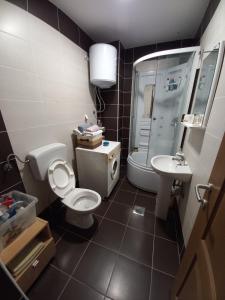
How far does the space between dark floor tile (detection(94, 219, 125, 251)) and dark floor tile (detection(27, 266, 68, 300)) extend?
429mm

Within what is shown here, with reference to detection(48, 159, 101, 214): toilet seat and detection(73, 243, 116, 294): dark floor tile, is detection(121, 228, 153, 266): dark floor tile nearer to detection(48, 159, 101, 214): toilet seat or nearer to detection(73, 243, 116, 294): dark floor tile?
detection(73, 243, 116, 294): dark floor tile

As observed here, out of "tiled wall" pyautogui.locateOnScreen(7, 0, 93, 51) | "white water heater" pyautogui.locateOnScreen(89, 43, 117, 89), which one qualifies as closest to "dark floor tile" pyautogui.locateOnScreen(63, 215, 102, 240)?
"white water heater" pyautogui.locateOnScreen(89, 43, 117, 89)

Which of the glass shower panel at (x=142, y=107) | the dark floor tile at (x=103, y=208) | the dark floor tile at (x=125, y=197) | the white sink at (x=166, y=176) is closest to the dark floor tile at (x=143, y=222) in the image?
the white sink at (x=166, y=176)

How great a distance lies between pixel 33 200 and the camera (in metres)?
1.15

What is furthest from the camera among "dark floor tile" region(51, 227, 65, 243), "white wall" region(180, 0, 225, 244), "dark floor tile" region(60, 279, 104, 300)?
"dark floor tile" region(51, 227, 65, 243)

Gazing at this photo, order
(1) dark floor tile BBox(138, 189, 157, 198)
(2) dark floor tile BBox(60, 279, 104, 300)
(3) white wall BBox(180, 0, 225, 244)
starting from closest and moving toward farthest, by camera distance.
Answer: (3) white wall BBox(180, 0, 225, 244) → (2) dark floor tile BBox(60, 279, 104, 300) → (1) dark floor tile BBox(138, 189, 157, 198)

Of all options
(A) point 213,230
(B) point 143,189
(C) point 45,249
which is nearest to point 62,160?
(C) point 45,249

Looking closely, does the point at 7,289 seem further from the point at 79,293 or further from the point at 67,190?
the point at 67,190

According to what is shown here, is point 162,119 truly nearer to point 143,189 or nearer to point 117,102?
point 117,102

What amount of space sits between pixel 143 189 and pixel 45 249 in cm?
155

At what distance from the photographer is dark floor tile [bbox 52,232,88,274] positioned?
121 centimetres

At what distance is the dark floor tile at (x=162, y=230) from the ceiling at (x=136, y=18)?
2.51 metres

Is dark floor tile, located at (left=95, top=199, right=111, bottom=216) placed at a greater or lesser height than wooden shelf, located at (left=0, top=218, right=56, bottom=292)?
lesser

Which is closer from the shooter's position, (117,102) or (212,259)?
(212,259)
